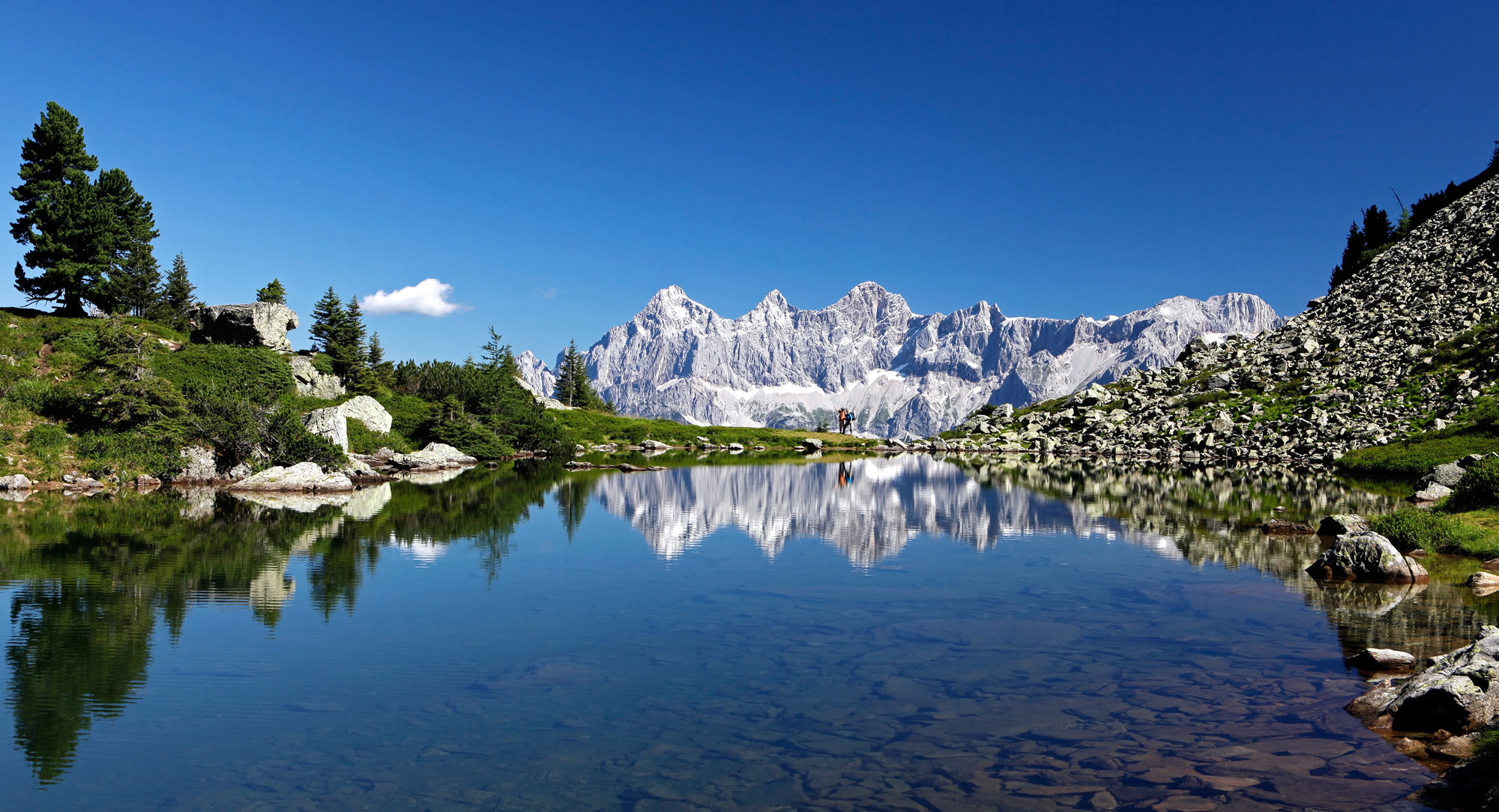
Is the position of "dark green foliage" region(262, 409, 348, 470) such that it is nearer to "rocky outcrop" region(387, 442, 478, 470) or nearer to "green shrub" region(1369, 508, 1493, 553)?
"rocky outcrop" region(387, 442, 478, 470)

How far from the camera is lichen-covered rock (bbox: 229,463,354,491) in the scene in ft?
183

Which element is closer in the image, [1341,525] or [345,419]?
[1341,525]

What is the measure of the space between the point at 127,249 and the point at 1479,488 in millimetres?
115957

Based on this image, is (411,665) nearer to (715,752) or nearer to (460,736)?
(460,736)

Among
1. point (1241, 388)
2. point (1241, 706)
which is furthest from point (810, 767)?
point (1241, 388)

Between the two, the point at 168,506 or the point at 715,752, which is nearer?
the point at 715,752

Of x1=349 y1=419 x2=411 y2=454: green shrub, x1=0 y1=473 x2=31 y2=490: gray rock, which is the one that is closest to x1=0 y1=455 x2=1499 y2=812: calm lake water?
x1=0 y1=473 x2=31 y2=490: gray rock

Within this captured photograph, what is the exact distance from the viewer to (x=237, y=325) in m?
Result: 91.5

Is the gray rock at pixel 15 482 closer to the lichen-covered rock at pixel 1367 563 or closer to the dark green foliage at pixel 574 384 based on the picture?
the lichen-covered rock at pixel 1367 563


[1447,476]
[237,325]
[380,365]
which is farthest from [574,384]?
[1447,476]

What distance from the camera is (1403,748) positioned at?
1272cm

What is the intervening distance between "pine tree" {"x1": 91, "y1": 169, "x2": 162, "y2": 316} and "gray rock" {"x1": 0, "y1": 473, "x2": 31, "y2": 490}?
119 ft

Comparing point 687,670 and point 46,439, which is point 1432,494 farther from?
point 46,439

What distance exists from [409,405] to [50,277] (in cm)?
3584
